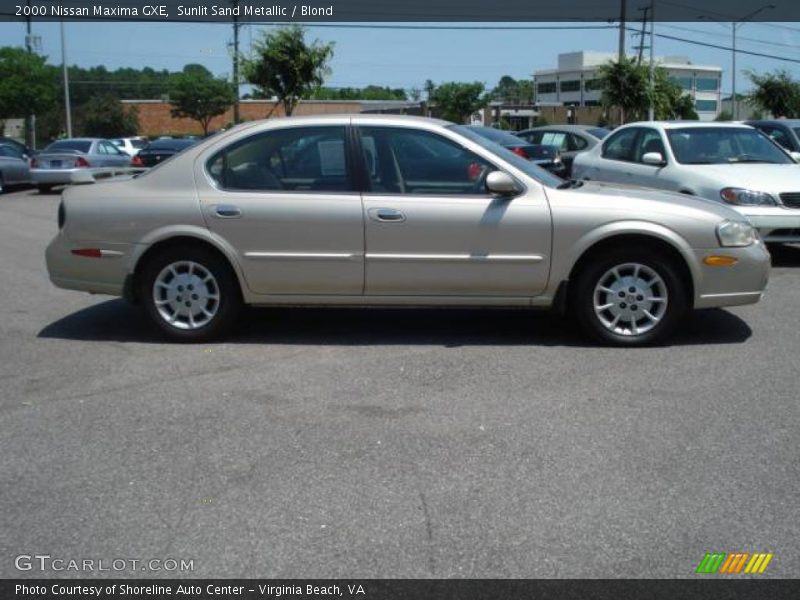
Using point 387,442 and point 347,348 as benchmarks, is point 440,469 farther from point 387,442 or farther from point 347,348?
point 347,348

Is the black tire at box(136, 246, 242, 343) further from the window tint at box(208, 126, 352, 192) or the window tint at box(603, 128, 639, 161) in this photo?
the window tint at box(603, 128, 639, 161)

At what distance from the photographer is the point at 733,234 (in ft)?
21.8

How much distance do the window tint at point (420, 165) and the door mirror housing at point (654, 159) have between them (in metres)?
4.86

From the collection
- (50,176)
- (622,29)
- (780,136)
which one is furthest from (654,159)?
(622,29)

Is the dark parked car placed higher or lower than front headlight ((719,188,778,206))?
higher

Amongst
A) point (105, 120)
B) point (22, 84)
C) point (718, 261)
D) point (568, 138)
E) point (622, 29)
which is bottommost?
point (718, 261)

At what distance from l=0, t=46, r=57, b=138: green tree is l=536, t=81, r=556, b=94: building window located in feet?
277

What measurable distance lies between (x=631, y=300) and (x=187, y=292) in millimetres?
3178

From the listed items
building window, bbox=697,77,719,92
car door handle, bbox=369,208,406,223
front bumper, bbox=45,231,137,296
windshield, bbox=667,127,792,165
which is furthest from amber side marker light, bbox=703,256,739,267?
building window, bbox=697,77,719,92

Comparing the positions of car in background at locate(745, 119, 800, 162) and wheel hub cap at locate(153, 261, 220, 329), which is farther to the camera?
car in background at locate(745, 119, 800, 162)

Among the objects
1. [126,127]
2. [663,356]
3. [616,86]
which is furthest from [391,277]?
[126,127]

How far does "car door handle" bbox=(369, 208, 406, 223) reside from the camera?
21.6ft

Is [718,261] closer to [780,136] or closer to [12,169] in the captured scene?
[780,136]

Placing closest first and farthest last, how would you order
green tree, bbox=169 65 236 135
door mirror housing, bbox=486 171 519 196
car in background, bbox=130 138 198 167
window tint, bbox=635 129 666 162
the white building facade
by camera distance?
1. door mirror housing, bbox=486 171 519 196
2. window tint, bbox=635 129 666 162
3. car in background, bbox=130 138 198 167
4. green tree, bbox=169 65 236 135
5. the white building facade
